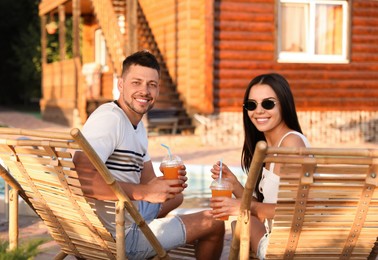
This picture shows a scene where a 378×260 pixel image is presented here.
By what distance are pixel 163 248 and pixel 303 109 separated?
34.6ft

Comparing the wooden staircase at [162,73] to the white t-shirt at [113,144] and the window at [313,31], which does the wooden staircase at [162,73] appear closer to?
the window at [313,31]

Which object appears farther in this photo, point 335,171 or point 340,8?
point 340,8

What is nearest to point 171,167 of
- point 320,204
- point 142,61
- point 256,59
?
point 142,61

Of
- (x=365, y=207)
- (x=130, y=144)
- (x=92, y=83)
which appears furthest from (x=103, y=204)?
(x=92, y=83)

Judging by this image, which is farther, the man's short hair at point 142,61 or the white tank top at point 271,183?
the man's short hair at point 142,61

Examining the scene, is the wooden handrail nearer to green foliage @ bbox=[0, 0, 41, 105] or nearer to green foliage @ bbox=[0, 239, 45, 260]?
green foliage @ bbox=[0, 239, 45, 260]

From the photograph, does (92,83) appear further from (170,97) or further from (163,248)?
(163,248)

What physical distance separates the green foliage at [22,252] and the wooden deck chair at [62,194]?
1.75ft

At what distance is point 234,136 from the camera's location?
13391mm

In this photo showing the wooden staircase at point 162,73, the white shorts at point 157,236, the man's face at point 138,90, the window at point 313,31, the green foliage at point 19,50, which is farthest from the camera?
the green foliage at point 19,50

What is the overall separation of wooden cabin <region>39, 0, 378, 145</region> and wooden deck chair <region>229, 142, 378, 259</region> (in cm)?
1012

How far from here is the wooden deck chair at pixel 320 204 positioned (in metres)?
2.57

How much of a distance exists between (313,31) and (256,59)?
1.37 metres

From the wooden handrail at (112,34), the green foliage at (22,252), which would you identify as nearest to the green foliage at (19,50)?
the wooden handrail at (112,34)
